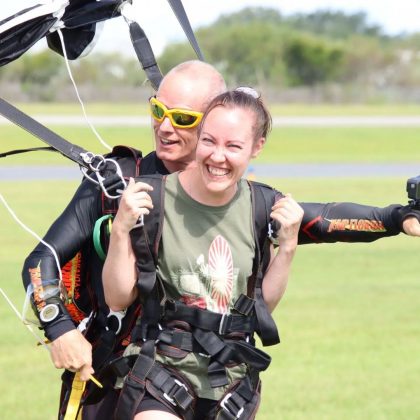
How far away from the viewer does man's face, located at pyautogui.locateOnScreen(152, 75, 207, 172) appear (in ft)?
13.0

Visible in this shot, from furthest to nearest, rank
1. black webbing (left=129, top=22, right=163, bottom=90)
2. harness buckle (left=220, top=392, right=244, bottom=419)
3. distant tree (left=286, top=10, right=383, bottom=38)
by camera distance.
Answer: distant tree (left=286, top=10, right=383, bottom=38) → black webbing (left=129, top=22, right=163, bottom=90) → harness buckle (left=220, top=392, right=244, bottom=419)

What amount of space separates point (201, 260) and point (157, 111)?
622 mm

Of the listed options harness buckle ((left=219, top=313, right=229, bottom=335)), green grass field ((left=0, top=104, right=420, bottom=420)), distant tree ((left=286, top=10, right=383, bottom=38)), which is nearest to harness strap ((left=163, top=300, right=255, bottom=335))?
harness buckle ((left=219, top=313, right=229, bottom=335))

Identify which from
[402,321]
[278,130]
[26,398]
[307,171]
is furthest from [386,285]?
[278,130]

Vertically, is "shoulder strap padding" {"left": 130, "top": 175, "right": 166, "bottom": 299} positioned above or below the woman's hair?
below

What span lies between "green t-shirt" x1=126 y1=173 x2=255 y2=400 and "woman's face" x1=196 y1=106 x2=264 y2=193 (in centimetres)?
15

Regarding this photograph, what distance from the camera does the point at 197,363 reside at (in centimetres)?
376

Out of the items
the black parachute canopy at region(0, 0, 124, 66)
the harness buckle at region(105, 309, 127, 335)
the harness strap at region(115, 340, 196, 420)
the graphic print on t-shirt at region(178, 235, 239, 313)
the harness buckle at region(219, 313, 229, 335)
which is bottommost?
the harness strap at region(115, 340, 196, 420)

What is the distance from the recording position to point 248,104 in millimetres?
3754

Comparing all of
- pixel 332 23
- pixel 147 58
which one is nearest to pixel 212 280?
pixel 147 58

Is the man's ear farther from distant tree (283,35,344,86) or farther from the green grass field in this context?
distant tree (283,35,344,86)

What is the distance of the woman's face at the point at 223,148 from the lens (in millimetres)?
3643

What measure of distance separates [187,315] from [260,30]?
9927 centimetres

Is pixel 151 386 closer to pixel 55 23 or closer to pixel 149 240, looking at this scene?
pixel 149 240
